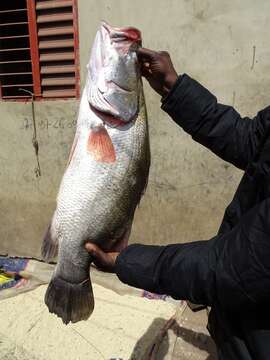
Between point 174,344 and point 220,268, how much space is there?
2.18 meters

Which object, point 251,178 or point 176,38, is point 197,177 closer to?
point 176,38

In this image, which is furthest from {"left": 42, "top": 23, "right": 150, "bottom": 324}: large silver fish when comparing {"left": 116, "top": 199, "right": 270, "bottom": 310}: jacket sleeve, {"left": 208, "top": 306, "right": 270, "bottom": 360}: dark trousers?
{"left": 208, "top": 306, "right": 270, "bottom": 360}: dark trousers

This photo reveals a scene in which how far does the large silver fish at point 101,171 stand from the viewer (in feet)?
6.35

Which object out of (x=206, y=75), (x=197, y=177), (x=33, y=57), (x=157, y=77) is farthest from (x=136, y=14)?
(x=157, y=77)

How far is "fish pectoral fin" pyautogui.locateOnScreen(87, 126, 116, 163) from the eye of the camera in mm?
1933

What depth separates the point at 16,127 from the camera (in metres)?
4.54

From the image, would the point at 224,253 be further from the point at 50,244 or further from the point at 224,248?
the point at 50,244

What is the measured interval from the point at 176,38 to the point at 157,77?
180 cm

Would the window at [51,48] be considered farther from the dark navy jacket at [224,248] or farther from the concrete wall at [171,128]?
the dark navy jacket at [224,248]

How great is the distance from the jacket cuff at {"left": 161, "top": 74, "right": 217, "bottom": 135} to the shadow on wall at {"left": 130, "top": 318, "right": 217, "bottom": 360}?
1943mm

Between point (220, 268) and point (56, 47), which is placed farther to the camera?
point (56, 47)

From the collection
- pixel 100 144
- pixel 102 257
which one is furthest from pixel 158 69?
pixel 102 257

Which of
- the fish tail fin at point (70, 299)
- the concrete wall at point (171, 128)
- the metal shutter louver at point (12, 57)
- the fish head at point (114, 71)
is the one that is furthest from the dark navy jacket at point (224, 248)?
the metal shutter louver at point (12, 57)

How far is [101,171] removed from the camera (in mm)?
1989
